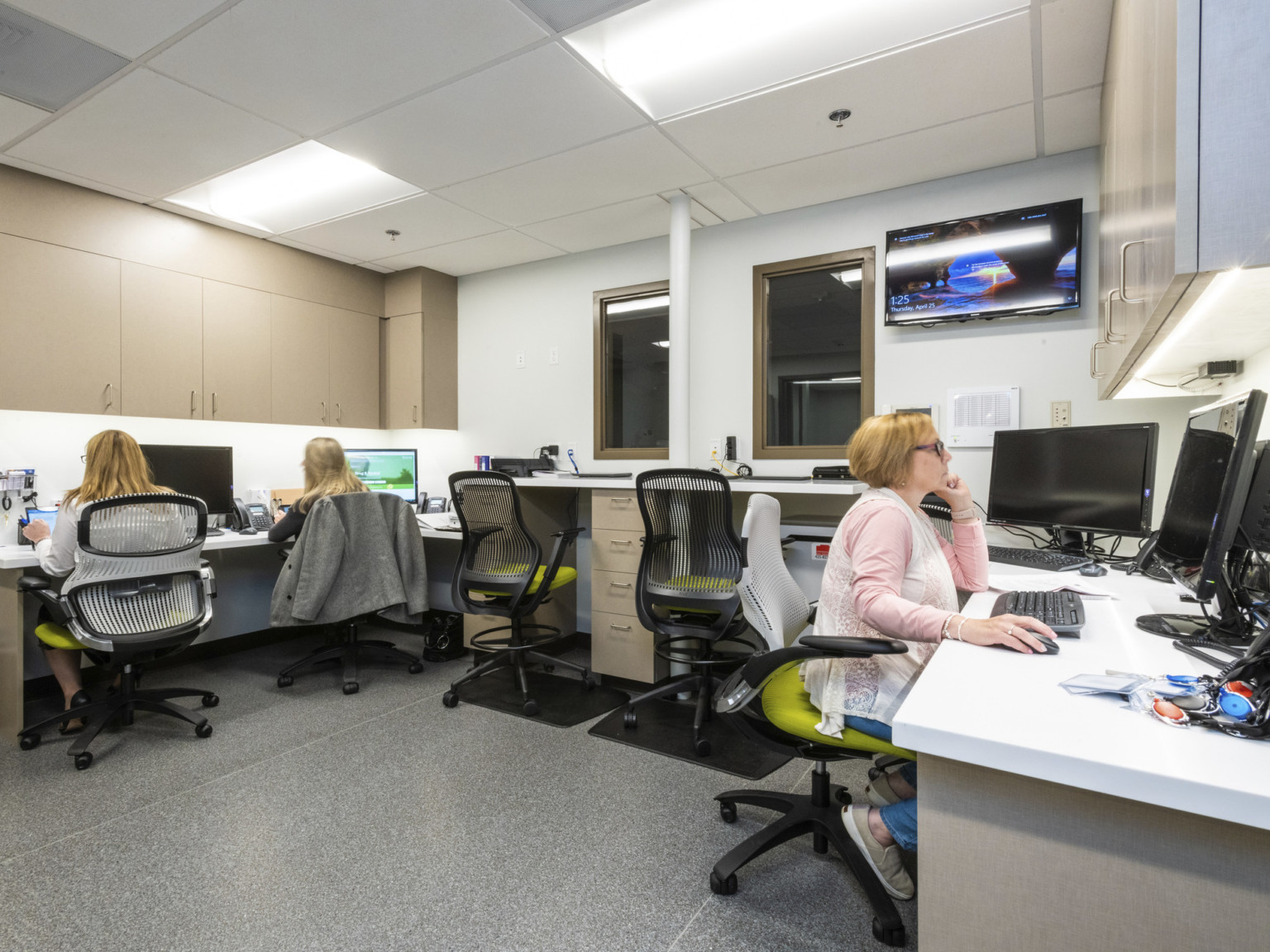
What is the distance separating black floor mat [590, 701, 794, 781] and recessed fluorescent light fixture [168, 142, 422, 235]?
2767mm

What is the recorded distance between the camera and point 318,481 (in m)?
3.45

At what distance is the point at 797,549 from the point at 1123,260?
2.04 meters

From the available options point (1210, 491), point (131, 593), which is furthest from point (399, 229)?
point (1210, 491)

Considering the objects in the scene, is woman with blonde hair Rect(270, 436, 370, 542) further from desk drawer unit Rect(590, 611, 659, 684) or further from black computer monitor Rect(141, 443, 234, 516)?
desk drawer unit Rect(590, 611, 659, 684)

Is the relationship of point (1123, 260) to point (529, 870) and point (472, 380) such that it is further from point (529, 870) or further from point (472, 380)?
point (472, 380)

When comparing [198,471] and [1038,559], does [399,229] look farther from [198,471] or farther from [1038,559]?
[1038,559]

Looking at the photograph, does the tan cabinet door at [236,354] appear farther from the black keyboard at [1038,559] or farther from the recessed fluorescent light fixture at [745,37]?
the black keyboard at [1038,559]

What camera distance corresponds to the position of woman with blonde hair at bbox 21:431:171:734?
100 inches

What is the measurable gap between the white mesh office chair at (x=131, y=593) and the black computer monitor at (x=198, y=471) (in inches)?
33.2

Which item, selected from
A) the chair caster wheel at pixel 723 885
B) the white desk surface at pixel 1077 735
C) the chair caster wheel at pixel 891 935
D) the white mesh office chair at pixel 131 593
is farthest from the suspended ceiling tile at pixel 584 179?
the chair caster wheel at pixel 891 935

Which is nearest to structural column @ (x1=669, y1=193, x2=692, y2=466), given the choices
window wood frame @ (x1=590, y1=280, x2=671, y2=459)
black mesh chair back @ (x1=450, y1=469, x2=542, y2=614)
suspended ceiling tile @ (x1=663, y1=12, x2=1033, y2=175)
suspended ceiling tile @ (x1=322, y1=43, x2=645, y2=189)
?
suspended ceiling tile @ (x1=663, y1=12, x2=1033, y2=175)

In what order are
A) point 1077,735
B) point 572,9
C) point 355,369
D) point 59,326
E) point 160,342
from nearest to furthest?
point 1077,735 → point 572,9 → point 59,326 → point 160,342 → point 355,369

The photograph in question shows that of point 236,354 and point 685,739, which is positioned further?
point 236,354

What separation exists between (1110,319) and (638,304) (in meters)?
2.66
